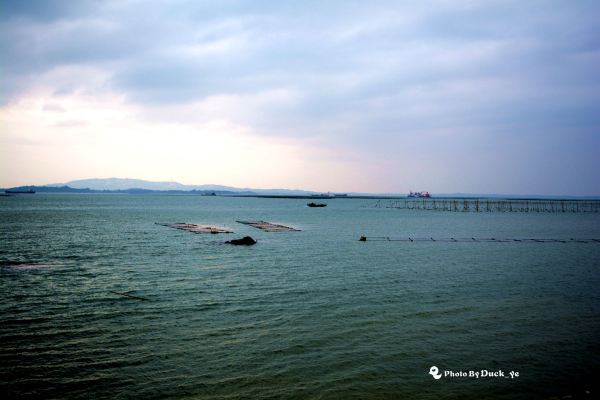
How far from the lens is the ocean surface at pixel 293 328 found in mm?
14562

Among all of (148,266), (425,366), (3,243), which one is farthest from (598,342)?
(3,243)

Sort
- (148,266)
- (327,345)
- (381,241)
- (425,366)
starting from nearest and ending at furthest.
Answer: (425,366) → (327,345) → (148,266) → (381,241)

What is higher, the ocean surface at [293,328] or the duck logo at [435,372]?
the ocean surface at [293,328]

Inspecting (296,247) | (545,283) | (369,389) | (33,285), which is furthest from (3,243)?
(545,283)

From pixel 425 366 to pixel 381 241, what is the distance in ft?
149

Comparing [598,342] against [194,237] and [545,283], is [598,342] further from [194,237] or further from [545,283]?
[194,237]

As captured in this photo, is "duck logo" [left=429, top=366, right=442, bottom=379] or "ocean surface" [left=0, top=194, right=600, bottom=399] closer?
"ocean surface" [left=0, top=194, right=600, bottom=399]

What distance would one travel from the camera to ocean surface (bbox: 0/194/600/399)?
14562 millimetres

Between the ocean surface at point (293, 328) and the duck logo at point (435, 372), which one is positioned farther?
the duck logo at point (435, 372)

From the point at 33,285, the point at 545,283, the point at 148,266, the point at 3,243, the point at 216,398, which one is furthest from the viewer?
the point at 3,243

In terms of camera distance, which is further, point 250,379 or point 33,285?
point 33,285

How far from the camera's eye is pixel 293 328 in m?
20.2

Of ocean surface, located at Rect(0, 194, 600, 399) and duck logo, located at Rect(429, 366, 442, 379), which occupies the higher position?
ocean surface, located at Rect(0, 194, 600, 399)

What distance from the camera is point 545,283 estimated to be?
103 ft
